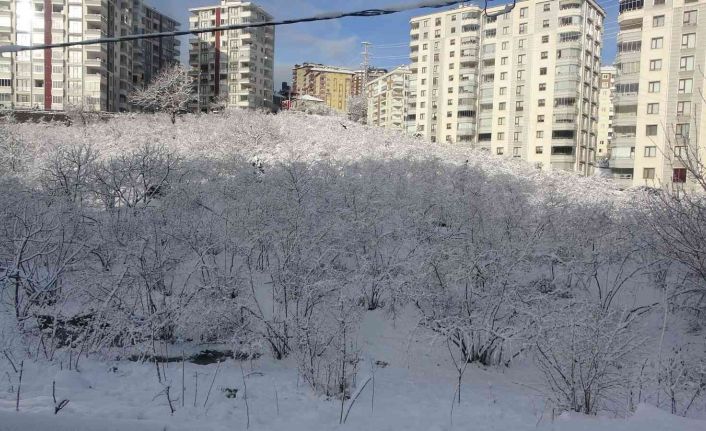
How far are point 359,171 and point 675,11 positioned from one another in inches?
1394

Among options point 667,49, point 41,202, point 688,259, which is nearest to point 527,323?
point 688,259

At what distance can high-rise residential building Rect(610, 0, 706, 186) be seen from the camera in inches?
1586

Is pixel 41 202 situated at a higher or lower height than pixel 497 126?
lower

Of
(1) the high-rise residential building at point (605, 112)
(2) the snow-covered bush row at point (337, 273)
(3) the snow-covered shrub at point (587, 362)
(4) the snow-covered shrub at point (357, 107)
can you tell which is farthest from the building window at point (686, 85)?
(1) the high-rise residential building at point (605, 112)

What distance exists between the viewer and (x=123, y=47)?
6688 centimetres

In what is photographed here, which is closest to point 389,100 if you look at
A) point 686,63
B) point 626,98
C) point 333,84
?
point 333,84

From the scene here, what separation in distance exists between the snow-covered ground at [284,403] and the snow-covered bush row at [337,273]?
0.51m

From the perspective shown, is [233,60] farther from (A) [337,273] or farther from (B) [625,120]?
(A) [337,273]

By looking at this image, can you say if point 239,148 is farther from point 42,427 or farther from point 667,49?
point 667,49

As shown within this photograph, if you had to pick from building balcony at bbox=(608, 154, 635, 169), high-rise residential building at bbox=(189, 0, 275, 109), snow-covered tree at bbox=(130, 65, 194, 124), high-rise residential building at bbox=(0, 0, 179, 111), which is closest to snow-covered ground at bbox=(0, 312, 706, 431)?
snow-covered tree at bbox=(130, 65, 194, 124)

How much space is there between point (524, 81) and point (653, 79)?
56.7 feet

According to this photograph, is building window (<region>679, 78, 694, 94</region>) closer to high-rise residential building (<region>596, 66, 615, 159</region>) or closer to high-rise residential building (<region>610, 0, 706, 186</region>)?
high-rise residential building (<region>610, 0, 706, 186</region>)

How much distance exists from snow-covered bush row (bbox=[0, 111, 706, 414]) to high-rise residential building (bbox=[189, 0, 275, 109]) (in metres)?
60.9

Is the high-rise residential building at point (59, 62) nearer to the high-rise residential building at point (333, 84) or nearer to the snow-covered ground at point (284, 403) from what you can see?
the snow-covered ground at point (284, 403)
